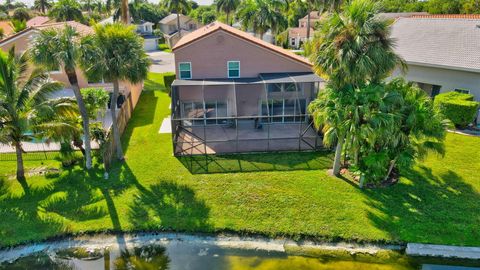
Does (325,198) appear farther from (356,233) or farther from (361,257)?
(361,257)

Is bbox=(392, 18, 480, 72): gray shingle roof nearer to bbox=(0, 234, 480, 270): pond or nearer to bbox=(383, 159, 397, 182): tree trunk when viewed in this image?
bbox=(383, 159, 397, 182): tree trunk

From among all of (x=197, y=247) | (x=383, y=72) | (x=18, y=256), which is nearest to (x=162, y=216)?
(x=197, y=247)

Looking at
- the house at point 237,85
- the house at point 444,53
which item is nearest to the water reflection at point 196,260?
the house at point 237,85

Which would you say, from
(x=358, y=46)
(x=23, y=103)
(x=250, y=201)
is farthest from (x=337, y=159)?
(x=23, y=103)

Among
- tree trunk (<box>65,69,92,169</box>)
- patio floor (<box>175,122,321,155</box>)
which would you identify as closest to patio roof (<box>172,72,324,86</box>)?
patio floor (<box>175,122,321,155</box>)

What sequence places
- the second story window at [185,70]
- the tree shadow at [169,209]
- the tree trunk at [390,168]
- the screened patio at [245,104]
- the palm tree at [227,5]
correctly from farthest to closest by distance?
1. the palm tree at [227,5]
2. the second story window at [185,70]
3. the screened patio at [245,104]
4. the tree trunk at [390,168]
5. the tree shadow at [169,209]

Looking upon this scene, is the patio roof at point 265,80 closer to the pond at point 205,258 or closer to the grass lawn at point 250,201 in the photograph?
the grass lawn at point 250,201

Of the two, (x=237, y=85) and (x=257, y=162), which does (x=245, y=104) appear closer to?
(x=237, y=85)
